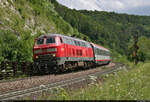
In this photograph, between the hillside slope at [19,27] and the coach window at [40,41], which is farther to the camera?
the hillside slope at [19,27]

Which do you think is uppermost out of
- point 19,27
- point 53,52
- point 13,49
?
point 19,27

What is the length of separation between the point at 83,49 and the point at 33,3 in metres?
25.4

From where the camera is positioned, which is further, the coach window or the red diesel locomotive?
the coach window

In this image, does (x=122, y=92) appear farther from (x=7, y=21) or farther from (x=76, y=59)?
(x=7, y=21)

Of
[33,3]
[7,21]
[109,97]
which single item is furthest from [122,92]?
[33,3]

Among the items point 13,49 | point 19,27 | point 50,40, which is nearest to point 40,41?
point 50,40

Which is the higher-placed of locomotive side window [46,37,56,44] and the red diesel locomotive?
locomotive side window [46,37,56,44]

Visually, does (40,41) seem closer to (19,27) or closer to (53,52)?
(53,52)

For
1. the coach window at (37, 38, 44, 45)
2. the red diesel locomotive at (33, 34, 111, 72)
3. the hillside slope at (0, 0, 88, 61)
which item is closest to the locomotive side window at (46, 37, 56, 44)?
the red diesel locomotive at (33, 34, 111, 72)

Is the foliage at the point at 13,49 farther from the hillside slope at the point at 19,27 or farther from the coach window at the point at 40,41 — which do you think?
the coach window at the point at 40,41

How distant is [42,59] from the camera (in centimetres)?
1842

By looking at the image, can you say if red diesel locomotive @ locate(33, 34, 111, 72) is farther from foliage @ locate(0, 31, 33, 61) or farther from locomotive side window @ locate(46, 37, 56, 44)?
foliage @ locate(0, 31, 33, 61)

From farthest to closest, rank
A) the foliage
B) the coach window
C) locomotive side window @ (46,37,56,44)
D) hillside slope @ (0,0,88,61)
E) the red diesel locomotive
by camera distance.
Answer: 1. hillside slope @ (0,0,88,61)
2. the foliage
3. the coach window
4. locomotive side window @ (46,37,56,44)
5. the red diesel locomotive

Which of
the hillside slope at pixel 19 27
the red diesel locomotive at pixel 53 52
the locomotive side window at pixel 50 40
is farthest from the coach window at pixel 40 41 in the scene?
the hillside slope at pixel 19 27
